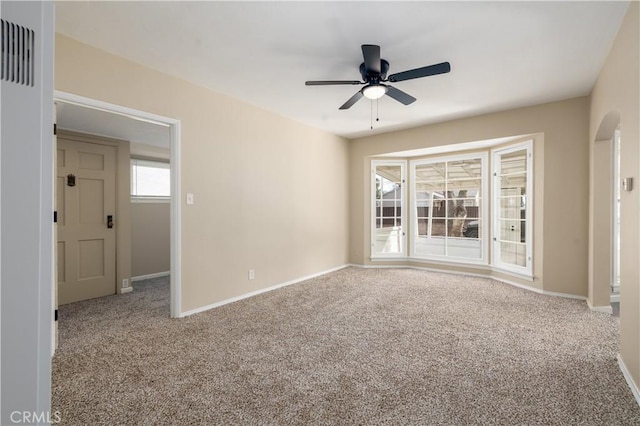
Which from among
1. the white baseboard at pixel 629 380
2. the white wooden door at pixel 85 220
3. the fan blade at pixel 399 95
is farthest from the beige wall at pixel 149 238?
the white baseboard at pixel 629 380

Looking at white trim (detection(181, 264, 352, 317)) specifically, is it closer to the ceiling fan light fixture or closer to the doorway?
the ceiling fan light fixture

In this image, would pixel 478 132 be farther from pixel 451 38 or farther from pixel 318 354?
pixel 318 354

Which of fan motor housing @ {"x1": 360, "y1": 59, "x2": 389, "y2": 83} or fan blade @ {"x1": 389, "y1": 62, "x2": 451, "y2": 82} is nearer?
fan blade @ {"x1": 389, "y1": 62, "x2": 451, "y2": 82}

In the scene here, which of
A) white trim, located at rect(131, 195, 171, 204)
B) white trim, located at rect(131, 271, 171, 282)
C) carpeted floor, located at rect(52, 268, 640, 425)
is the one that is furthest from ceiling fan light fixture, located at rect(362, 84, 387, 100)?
white trim, located at rect(131, 271, 171, 282)

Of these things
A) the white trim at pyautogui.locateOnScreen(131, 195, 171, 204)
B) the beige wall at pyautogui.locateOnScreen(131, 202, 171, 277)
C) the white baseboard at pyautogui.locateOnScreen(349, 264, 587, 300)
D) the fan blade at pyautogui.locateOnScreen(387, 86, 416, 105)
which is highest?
the fan blade at pyautogui.locateOnScreen(387, 86, 416, 105)

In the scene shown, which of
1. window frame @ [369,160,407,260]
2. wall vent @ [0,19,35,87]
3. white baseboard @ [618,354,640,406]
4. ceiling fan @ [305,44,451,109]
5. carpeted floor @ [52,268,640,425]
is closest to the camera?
wall vent @ [0,19,35,87]

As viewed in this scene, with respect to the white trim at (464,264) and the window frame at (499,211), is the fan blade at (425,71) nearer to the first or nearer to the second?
the window frame at (499,211)

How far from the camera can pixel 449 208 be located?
562cm

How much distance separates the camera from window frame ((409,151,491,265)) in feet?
17.0

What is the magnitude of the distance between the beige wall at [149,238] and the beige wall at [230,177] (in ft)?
7.53

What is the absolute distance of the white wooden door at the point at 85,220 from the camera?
3967mm

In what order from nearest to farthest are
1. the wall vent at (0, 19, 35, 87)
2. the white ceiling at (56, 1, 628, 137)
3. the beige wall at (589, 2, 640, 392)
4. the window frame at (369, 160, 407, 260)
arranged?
the wall vent at (0, 19, 35, 87) → the beige wall at (589, 2, 640, 392) → the white ceiling at (56, 1, 628, 137) → the window frame at (369, 160, 407, 260)

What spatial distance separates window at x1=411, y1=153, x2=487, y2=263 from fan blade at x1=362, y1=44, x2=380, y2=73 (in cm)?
354

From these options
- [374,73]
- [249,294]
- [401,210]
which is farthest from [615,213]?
[249,294]
